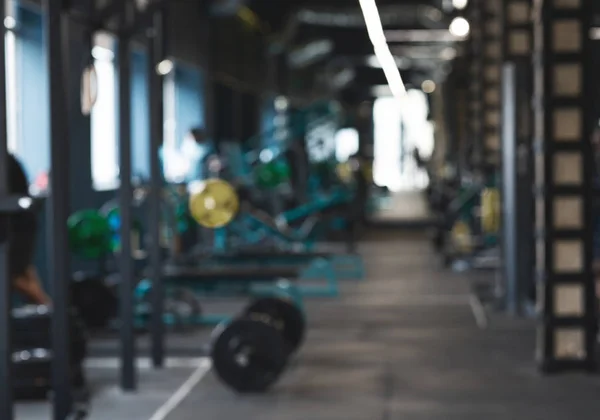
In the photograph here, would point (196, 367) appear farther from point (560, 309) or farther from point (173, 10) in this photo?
point (173, 10)

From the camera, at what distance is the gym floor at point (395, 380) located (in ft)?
16.4

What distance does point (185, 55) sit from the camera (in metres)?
11.9

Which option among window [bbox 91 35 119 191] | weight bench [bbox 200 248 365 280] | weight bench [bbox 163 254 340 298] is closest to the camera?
weight bench [bbox 163 254 340 298]

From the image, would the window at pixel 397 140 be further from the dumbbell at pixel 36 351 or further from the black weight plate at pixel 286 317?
the dumbbell at pixel 36 351

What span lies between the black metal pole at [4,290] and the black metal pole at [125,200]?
1.90 metres

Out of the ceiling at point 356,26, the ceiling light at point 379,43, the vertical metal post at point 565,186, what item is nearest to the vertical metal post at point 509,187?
the vertical metal post at point 565,186

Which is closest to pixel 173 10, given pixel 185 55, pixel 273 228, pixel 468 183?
pixel 185 55

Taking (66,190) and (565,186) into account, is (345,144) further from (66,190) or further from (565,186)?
(66,190)

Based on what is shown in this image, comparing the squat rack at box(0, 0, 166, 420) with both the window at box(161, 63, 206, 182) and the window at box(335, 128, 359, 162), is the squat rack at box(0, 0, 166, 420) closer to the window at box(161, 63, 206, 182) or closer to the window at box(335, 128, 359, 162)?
the window at box(161, 63, 206, 182)

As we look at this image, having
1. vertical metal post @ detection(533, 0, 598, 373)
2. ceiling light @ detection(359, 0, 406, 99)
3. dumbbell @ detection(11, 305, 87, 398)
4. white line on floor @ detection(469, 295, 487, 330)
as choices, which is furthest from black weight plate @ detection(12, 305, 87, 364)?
ceiling light @ detection(359, 0, 406, 99)

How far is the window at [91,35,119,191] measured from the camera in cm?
991

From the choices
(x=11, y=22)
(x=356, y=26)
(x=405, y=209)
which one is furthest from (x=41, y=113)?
(x=405, y=209)

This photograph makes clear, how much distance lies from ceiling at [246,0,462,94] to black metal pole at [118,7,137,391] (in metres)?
9.67

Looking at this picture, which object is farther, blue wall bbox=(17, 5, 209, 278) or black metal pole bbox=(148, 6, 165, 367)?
blue wall bbox=(17, 5, 209, 278)
